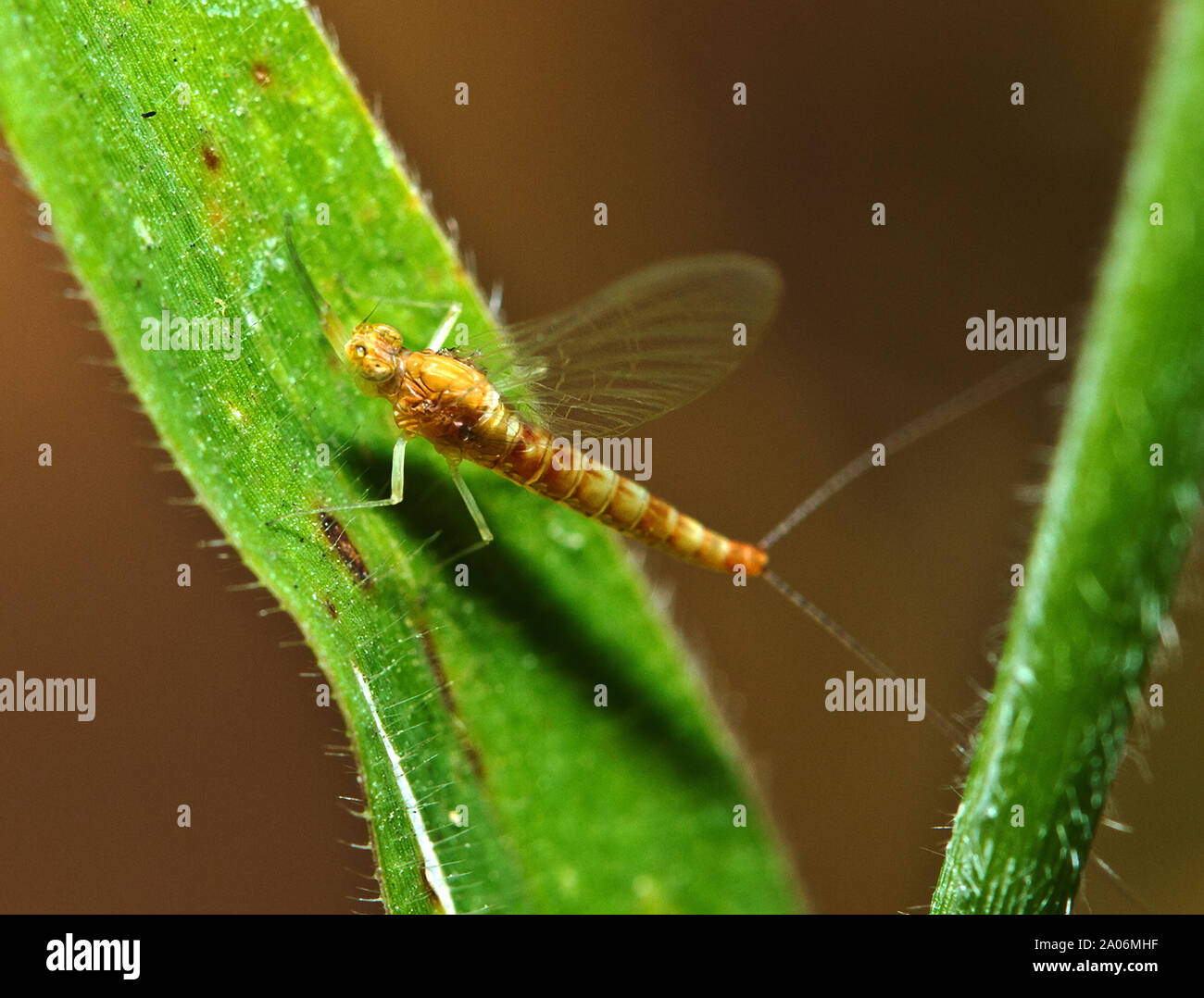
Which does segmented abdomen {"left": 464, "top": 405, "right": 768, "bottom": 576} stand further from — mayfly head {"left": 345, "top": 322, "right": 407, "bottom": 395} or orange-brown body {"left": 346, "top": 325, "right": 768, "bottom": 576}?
mayfly head {"left": 345, "top": 322, "right": 407, "bottom": 395}

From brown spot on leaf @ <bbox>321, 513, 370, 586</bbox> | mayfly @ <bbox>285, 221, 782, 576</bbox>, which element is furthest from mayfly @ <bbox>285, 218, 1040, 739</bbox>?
brown spot on leaf @ <bbox>321, 513, 370, 586</bbox>

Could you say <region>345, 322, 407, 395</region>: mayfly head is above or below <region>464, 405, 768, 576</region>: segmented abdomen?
above

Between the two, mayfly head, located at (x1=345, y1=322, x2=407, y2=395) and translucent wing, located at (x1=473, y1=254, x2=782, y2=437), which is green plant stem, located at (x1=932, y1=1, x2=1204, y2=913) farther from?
mayfly head, located at (x1=345, y1=322, x2=407, y2=395)

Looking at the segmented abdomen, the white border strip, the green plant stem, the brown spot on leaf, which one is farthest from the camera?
the segmented abdomen

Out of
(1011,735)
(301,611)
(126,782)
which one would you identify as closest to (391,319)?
(301,611)

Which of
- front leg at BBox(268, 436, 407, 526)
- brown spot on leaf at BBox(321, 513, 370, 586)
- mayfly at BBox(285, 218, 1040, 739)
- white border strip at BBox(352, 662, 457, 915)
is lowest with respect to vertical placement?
white border strip at BBox(352, 662, 457, 915)

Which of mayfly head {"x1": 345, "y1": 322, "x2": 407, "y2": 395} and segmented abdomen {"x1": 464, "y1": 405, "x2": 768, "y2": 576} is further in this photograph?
segmented abdomen {"x1": 464, "y1": 405, "x2": 768, "y2": 576}

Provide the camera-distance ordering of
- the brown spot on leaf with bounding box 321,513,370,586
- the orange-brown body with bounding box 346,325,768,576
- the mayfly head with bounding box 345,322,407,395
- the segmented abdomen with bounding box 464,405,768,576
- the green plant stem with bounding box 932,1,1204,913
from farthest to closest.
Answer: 1. the segmented abdomen with bounding box 464,405,768,576
2. the orange-brown body with bounding box 346,325,768,576
3. the mayfly head with bounding box 345,322,407,395
4. the brown spot on leaf with bounding box 321,513,370,586
5. the green plant stem with bounding box 932,1,1204,913

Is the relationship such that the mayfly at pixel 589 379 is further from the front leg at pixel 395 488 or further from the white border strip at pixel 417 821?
the white border strip at pixel 417 821
